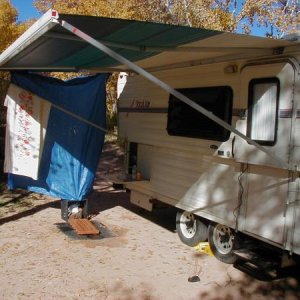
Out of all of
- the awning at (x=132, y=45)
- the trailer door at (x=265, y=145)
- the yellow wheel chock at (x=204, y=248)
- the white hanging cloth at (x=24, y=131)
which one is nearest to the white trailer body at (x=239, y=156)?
the trailer door at (x=265, y=145)

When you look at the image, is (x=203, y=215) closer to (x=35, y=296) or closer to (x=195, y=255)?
(x=195, y=255)

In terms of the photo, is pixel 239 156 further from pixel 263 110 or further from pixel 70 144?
pixel 70 144

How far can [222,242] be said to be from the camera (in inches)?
229

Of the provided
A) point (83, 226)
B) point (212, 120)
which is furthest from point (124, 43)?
point (83, 226)

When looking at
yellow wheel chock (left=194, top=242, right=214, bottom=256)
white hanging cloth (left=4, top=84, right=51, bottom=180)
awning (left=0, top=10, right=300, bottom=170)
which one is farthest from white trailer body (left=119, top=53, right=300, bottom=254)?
white hanging cloth (left=4, top=84, right=51, bottom=180)

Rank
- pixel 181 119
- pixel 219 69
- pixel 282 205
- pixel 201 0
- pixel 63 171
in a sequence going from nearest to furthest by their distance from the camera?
pixel 282 205 < pixel 219 69 < pixel 181 119 < pixel 63 171 < pixel 201 0

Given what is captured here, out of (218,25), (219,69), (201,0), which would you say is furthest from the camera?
(201,0)

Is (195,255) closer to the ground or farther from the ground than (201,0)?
closer to the ground

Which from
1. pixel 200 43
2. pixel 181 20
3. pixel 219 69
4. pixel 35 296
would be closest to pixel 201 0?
pixel 181 20

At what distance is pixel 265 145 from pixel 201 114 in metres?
1.42

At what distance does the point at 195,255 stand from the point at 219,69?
2.44m

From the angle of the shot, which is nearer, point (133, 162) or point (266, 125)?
point (266, 125)

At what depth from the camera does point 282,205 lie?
15.1 ft

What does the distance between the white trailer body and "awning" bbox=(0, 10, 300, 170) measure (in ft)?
0.58
